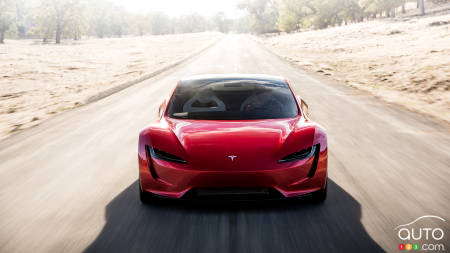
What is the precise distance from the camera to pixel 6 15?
75.7 metres

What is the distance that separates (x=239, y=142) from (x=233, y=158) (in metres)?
0.23

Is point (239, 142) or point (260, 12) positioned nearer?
point (239, 142)

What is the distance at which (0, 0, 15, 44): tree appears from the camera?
247 ft

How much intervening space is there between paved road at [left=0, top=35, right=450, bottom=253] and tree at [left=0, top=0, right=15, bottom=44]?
3090 inches

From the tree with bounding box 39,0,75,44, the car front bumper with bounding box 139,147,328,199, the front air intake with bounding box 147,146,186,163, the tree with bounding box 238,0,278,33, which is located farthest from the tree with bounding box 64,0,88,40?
the car front bumper with bounding box 139,147,328,199

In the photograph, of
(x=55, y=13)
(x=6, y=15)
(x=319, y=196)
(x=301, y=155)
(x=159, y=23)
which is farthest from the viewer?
(x=159, y=23)

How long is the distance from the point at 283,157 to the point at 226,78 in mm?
2122

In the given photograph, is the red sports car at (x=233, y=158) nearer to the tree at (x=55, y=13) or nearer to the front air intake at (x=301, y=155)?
the front air intake at (x=301, y=155)

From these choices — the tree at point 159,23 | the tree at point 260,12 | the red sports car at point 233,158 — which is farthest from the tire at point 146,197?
the tree at point 159,23

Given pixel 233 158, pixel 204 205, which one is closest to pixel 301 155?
pixel 233 158

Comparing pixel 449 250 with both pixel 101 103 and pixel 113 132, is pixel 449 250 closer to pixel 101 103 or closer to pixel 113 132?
pixel 113 132

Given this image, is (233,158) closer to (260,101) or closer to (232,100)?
(260,101)

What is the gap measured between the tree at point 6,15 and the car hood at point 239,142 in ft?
272

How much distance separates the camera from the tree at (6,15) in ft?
247
